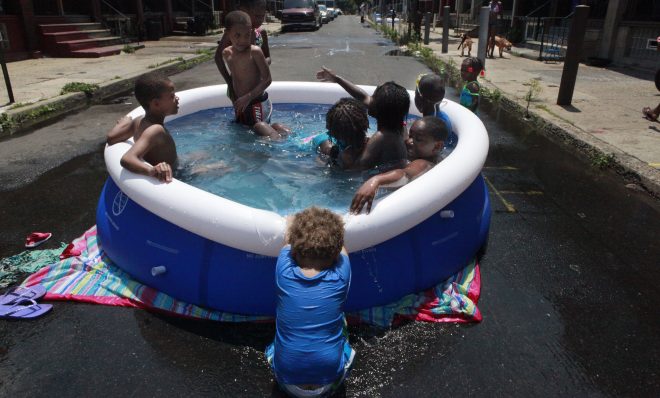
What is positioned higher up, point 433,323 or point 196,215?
point 196,215

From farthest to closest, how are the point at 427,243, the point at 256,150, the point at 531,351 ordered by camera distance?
the point at 256,150 → the point at 427,243 → the point at 531,351

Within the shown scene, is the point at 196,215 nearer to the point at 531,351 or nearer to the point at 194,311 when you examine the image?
the point at 194,311

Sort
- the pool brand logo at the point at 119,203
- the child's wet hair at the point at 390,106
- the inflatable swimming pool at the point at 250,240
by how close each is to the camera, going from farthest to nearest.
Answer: the child's wet hair at the point at 390,106, the pool brand logo at the point at 119,203, the inflatable swimming pool at the point at 250,240

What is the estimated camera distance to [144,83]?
3.23m

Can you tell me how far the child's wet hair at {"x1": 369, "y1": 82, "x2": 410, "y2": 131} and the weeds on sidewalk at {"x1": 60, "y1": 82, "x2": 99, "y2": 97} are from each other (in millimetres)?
7204

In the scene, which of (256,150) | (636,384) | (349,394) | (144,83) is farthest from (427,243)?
(256,150)

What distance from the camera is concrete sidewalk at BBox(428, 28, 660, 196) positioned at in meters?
5.21

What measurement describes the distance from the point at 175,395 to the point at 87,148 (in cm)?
462

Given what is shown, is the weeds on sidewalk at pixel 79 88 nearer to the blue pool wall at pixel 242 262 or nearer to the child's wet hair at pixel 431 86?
the blue pool wall at pixel 242 262

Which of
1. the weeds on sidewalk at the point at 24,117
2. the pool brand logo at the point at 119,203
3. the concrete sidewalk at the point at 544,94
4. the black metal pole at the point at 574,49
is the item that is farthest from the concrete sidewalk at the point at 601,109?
the weeds on sidewalk at the point at 24,117

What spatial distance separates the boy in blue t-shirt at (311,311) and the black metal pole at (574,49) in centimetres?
688

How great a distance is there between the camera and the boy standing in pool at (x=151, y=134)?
2965 mm

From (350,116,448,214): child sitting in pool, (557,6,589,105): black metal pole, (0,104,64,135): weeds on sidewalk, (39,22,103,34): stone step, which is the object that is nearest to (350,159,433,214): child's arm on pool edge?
(350,116,448,214): child sitting in pool

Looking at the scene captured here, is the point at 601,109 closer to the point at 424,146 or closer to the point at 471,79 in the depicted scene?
the point at 471,79
